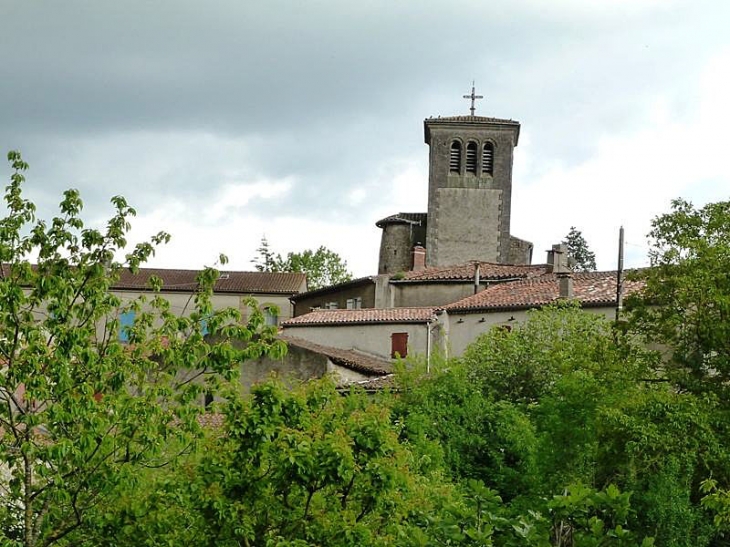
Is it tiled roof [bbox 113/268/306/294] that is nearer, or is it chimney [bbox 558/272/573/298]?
chimney [bbox 558/272/573/298]

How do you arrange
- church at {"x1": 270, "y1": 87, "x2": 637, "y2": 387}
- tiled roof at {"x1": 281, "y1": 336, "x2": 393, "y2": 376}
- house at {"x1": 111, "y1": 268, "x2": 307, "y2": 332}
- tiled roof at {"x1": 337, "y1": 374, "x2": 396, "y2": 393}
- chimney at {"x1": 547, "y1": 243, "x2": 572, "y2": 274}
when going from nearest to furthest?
tiled roof at {"x1": 337, "y1": 374, "x2": 396, "y2": 393}
tiled roof at {"x1": 281, "y1": 336, "x2": 393, "y2": 376}
church at {"x1": 270, "y1": 87, "x2": 637, "y2": 387}
chimney at {"x1": 547, "y1": 243, "x2": 572, "y2": 274}
house at {"x1": 111, "y1": 268, "x2": 307, "y2": 332}

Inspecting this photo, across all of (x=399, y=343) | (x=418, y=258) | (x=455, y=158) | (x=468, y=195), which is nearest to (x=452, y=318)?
(x=399, y=343)

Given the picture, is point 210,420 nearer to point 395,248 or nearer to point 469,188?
point 395,248

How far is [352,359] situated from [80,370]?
27449 mm

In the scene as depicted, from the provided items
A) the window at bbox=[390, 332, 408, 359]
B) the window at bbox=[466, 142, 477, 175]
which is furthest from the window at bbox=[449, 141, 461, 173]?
the window at bbox=[390, 332, 408, 359]

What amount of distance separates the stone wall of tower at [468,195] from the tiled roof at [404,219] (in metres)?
1.05

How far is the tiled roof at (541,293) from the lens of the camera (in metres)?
43.9

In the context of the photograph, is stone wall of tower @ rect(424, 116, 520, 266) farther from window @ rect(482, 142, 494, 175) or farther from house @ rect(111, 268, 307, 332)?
house @ rect(111, 268, 307, 332)

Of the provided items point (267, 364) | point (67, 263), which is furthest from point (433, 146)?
point (67, 263)

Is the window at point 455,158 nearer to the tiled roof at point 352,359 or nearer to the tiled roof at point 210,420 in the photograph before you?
the tiled roof at point 352,359

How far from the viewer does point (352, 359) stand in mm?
43125

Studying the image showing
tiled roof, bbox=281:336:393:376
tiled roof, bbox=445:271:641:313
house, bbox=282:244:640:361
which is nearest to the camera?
tiled roof, bbox=281:336:393:376

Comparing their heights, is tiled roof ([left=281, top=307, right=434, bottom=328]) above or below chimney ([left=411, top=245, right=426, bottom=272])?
below

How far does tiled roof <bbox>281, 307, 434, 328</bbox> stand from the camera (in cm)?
4622
